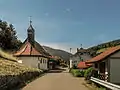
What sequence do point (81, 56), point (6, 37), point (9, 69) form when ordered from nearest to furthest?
point (9, 69) < point (6, 37) < point (81, 56)

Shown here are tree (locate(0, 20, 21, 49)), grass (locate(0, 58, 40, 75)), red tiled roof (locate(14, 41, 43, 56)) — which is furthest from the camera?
tree (locate(0, 20, 21, 49))

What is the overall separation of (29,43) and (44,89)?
42.0 m

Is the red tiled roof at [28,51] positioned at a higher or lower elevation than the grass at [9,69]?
higher

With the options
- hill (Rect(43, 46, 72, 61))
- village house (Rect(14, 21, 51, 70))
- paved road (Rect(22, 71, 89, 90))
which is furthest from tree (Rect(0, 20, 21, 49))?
hill (Rect(43, 46, 72, 61))

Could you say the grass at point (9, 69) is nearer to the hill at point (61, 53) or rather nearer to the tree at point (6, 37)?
the tree at point (6, 37)

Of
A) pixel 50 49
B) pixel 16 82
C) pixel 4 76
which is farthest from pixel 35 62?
pixel 50 49

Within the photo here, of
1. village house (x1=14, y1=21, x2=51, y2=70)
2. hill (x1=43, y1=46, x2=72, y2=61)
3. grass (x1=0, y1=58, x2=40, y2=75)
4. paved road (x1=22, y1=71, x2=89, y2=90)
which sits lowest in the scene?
paved road (x1=22, y1=71, x2=89, y2=90)

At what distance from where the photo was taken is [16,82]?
21328 mm

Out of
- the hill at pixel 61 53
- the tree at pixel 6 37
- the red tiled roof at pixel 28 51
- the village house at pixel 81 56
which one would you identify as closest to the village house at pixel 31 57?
the red tiled roof at pixel 28 51

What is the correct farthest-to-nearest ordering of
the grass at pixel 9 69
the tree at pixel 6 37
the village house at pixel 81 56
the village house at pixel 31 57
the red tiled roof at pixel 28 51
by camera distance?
the village house at pixel 81 56, the tree at pixel 6 37, the red tiled roof at pixel 28 51, the village house at pixel 31 57, the grass at pixel 9 69

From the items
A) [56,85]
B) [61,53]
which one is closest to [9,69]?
[56,85]

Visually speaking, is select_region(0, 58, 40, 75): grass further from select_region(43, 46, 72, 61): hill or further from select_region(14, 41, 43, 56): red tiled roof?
select_region(43, 46, 72, 61): hill

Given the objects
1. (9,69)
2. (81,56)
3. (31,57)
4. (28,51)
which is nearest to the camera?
(9,69)

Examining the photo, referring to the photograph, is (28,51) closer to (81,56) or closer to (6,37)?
(6,37)
